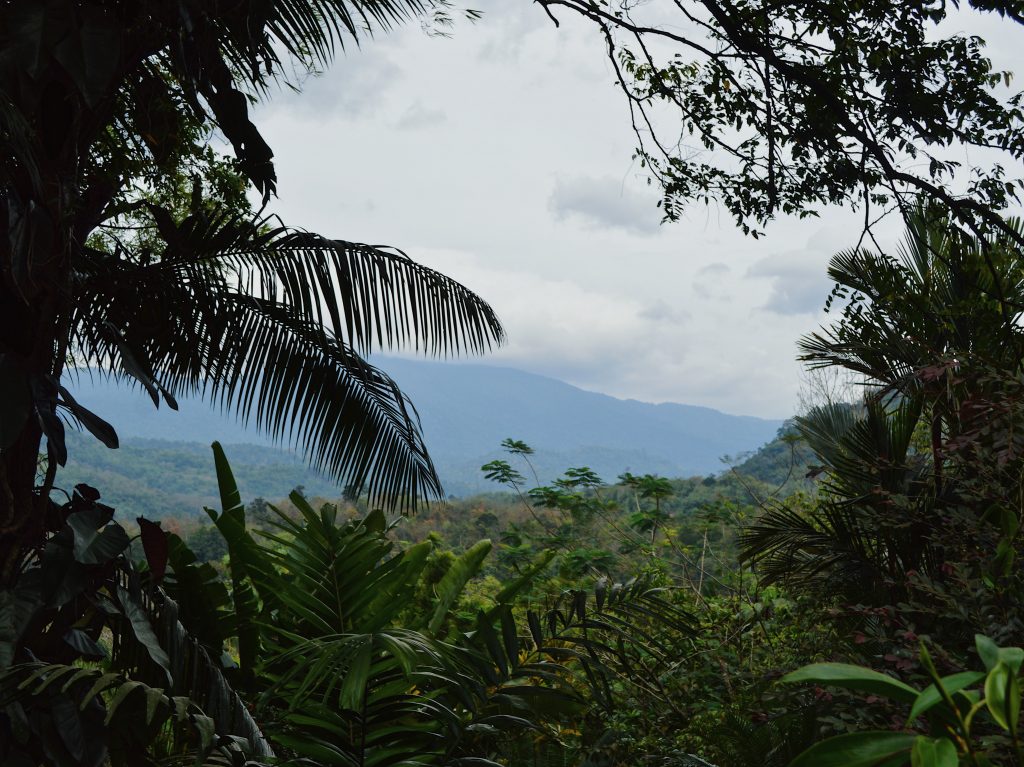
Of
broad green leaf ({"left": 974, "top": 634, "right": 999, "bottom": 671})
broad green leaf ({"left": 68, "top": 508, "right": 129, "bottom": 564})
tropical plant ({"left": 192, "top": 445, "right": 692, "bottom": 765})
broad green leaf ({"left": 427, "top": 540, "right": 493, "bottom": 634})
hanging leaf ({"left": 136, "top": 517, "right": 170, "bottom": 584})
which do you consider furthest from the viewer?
broad green leaf ({"left": 427, "top": 540, "right": 493, "bottom": 634})

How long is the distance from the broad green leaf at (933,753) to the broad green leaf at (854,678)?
0.06 meters

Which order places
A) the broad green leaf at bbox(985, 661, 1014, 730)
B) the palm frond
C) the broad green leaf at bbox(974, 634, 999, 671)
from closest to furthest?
1. the broad green leaf at bbox(985, 661, 1014, 730)
2. the broad green leaf at bbox(974, 634, 999, 671)
3. the palm frond

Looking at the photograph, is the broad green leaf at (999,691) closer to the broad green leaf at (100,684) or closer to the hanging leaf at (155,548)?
the broad green leaf at (100,684)

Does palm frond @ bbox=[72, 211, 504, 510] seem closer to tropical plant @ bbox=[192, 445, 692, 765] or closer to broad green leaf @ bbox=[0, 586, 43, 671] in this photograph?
tropical plant @ bbox=[192, 445, 692, 765]

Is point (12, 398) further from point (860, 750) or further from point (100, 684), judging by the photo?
point (860, 750)

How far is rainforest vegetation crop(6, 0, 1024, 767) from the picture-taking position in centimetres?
249

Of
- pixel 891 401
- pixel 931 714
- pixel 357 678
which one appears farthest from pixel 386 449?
pixel 931 714

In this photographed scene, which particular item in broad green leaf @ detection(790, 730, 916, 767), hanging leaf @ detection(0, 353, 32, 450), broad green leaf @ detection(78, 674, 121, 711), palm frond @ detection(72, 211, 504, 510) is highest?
palm frond @ detection(72, 211, 504, 510)

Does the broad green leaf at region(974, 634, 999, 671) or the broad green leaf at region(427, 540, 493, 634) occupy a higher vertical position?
the broad green leaf at region(974, 634, 999, 671)

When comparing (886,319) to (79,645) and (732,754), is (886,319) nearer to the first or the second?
(732,754)

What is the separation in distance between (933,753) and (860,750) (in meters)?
0.08

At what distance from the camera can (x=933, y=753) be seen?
839mm

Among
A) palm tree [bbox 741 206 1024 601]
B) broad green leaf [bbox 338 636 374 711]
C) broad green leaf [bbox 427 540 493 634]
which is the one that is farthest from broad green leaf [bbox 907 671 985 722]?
Result: broad green leaf [bbox 427 540 493 634]

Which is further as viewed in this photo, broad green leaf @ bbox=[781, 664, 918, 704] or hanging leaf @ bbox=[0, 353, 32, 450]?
hanging leaf @ bbox=[0, 353, 32, 450]
